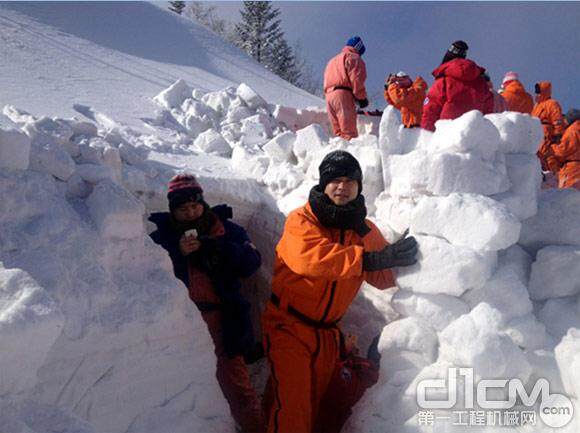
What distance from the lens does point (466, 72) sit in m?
3.28

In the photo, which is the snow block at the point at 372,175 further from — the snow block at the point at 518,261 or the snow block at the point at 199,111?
the snow block at the point at 199,111

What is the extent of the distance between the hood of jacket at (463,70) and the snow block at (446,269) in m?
1.72

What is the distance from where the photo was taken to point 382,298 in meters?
2.35

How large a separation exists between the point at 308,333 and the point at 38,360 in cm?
120

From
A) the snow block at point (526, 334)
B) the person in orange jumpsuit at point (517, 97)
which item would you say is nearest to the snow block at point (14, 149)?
the snow block at point (526, 334)

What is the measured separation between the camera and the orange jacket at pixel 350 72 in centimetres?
450

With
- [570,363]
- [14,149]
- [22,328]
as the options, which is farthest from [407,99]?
[22,328]

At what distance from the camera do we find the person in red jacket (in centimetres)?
327

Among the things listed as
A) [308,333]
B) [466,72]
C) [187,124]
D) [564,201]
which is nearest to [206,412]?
[308,333]

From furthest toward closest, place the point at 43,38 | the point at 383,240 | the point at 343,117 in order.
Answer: the point at 43,38 < the point at 343,117 < the point at 383,240

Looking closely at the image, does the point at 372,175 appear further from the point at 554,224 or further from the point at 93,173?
the point at 93,173

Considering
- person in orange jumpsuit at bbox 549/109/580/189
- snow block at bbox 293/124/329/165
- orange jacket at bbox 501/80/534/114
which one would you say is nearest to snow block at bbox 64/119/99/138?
snow block at bbox 293/124/329/165

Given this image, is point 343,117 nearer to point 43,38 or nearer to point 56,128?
point 56,128

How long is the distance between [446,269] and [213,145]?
8.04 ft
